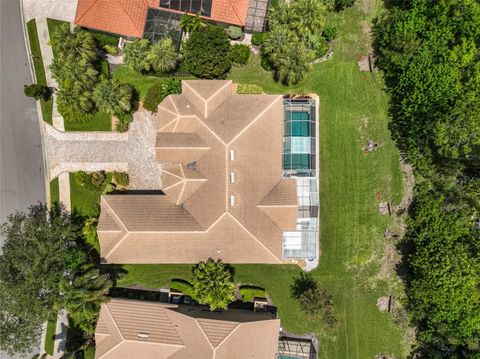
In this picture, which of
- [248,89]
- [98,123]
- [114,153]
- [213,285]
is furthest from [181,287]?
[248,89]

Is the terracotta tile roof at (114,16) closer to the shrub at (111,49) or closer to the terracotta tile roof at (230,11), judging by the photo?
the shrub at (111,49)

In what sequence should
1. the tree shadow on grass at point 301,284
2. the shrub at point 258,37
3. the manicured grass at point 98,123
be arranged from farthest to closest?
1. the manicured grass at point 98,123
2. the tree shadow on grass at point 301,284
3. the shrub at point 258,37

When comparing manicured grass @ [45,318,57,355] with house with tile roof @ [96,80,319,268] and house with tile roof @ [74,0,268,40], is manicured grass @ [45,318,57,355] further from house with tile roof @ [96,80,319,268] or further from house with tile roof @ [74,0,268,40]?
house with tile roof @ [74,0,268,40]

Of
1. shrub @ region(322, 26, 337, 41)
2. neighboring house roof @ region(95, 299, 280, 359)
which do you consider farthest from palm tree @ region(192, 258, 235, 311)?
shrub @ region(322, 26, 337, 41)

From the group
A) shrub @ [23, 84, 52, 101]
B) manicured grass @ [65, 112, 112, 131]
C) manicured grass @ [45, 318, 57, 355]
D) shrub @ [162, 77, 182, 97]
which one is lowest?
manicured grass @ [45, 318, 57, 355]

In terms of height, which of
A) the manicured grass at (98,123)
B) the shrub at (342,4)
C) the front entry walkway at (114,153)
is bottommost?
the front entry walkway at (114,153)

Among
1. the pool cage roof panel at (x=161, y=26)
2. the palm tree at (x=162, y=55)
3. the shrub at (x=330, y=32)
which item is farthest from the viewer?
the pool cage roof panel at (x=161, y=26)

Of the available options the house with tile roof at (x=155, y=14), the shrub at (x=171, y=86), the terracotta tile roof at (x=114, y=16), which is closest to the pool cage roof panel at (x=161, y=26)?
the house with tile roof at (x=155, y=14)
